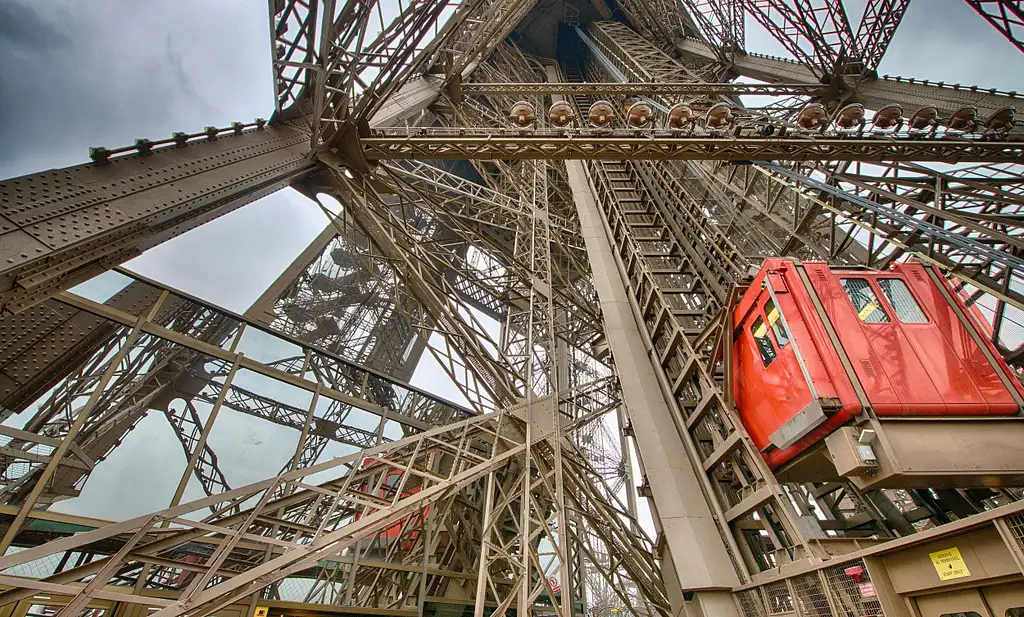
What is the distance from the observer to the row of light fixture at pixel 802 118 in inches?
296

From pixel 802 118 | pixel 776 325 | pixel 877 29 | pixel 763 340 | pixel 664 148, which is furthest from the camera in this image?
pixel 877 29

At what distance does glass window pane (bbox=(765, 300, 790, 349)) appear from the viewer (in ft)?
16.2

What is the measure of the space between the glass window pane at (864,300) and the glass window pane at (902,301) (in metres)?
0.15

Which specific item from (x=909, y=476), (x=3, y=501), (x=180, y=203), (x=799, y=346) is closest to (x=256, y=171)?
(x=180, y=203)

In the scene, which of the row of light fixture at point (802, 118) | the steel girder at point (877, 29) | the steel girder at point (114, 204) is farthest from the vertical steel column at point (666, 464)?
the steel girder at point (877, 29)

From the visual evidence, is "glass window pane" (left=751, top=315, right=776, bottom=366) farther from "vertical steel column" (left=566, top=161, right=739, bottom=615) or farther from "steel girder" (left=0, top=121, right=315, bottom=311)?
"steel girder" (left=0, top=121, right=315, bottom=311)

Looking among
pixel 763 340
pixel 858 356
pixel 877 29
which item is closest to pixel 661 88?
pixel 877 29

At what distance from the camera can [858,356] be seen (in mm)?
4430

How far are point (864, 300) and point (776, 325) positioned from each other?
0.96 meters

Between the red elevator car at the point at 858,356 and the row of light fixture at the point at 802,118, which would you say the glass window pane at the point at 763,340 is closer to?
the red elevator car at the point at 858,356

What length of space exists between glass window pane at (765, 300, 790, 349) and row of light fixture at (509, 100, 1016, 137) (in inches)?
150

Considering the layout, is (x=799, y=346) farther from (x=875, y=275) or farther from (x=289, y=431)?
(x=289, y=431)

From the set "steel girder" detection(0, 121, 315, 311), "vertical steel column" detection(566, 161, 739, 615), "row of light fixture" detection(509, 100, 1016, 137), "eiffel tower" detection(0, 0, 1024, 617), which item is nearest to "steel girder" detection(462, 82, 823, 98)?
"eiffel tower" detection(0, 0, 1024, 617)

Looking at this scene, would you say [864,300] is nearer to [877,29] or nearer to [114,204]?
[114,204]
